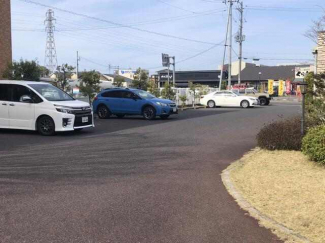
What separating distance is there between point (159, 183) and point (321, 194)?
8.52 feet

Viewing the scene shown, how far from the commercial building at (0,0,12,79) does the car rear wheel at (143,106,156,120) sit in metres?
8.84

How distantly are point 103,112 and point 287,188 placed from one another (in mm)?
15084

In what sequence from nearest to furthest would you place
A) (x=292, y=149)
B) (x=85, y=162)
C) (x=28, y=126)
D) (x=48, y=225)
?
1. (x=48, y=225)
2. (x=85, y=162)
3. (x=292, y=149)
4. (x=28, y=126)

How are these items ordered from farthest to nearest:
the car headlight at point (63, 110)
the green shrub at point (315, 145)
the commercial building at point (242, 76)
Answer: the commercial building at point (242, 76)
the car headlight at point (63, 110)
the green shrub at point (315, 145)

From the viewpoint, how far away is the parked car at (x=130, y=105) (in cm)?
1956

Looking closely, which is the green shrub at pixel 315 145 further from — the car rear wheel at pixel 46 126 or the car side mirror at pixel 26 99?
the car side mirror at pixel 26 99

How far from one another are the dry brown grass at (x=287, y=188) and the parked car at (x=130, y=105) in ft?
33.9

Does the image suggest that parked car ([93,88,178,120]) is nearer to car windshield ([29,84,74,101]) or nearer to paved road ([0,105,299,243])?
car windshield ([29,84,74,101])

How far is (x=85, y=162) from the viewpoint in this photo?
865cm

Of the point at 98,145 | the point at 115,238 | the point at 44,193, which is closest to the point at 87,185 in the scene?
the point at 44,193

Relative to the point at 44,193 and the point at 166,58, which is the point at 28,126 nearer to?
the point at 44,193

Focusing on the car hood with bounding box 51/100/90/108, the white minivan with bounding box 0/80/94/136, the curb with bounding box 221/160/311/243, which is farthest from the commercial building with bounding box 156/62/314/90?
the curb with bounding box 221/160/311/243

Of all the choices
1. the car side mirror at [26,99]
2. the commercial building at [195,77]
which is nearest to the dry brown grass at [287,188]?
the car side mirror at [26,99]

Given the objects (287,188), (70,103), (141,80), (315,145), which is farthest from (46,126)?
(141,80)
